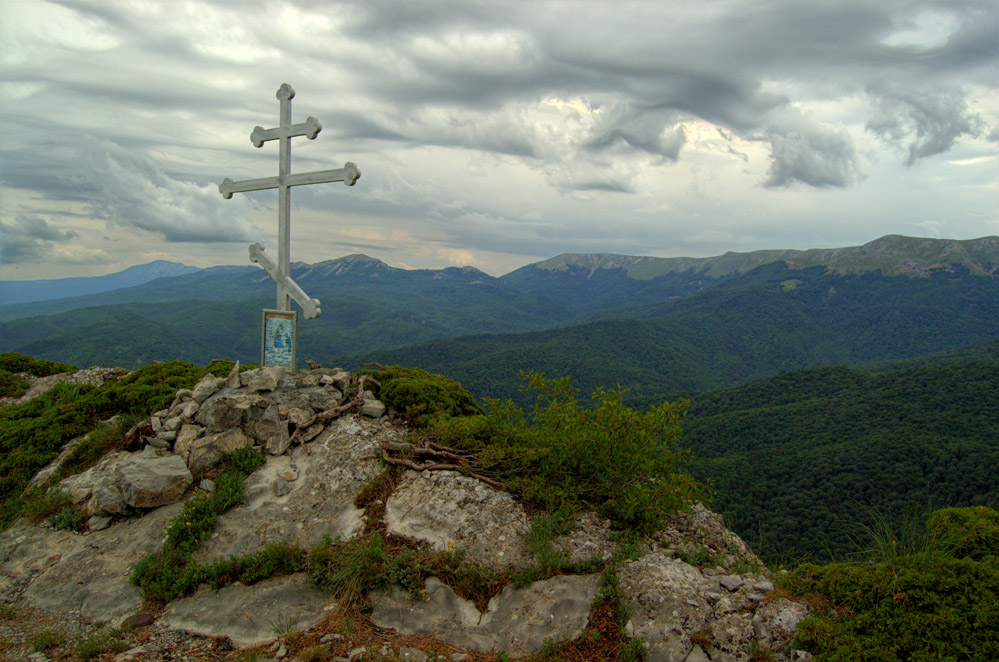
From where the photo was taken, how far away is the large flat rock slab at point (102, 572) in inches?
252

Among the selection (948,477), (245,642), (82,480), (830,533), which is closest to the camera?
(245,642)

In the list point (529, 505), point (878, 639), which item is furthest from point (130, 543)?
point (878, 639)

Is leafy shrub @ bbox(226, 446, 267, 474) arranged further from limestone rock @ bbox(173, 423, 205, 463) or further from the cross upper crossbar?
the cross upper crossbar

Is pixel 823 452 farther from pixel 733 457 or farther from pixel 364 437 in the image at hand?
pixel 364 437

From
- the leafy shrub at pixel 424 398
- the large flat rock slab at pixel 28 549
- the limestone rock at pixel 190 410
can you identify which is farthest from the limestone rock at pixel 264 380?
the large flat rock slab at pixel 28 549

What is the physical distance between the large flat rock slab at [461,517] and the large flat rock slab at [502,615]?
536 mm

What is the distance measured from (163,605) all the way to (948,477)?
8358cm

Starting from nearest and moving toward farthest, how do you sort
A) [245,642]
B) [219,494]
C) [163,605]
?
[245,642]
[163,605]
[219,494]

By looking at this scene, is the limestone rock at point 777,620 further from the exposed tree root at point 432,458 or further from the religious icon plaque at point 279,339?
the religious icon plaque at point 279,339

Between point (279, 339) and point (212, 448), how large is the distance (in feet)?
7.63

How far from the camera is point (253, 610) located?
19.7 feet

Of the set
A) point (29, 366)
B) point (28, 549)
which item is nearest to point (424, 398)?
point (28, 549)

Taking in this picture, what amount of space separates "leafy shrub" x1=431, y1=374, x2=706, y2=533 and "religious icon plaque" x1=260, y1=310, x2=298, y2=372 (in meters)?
4.07

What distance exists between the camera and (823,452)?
7331 cm
